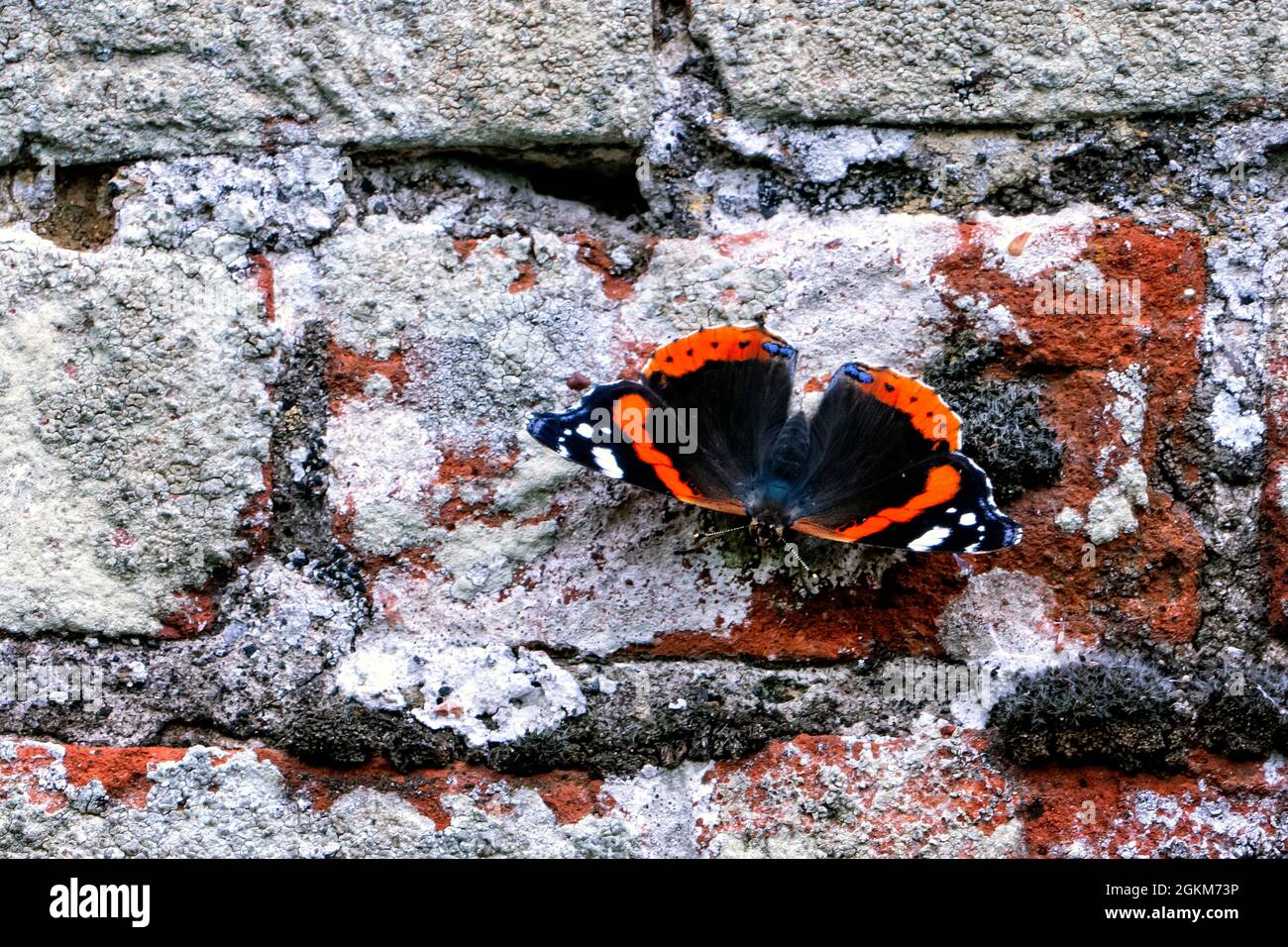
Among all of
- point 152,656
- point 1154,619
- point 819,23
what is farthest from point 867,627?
point 152,656

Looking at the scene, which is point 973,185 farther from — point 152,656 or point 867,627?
point 152,656

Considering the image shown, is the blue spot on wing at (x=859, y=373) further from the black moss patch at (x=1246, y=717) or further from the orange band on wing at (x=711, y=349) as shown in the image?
the black moss patch at (x=1246, y=717)

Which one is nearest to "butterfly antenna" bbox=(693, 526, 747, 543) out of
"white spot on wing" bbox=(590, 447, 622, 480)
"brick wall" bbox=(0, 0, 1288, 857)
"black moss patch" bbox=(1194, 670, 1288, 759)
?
"brick wall" bbox=(0, 0, 1288, 857)

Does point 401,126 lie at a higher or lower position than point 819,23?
lower

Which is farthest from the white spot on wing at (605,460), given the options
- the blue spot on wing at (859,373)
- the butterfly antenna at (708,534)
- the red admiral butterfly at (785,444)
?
the blue spot on wing at (859,373)

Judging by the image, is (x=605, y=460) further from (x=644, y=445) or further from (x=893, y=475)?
(x=893, y=475)

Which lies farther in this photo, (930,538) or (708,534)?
(708,534)

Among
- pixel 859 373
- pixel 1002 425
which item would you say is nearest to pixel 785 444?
pixel 859 373
